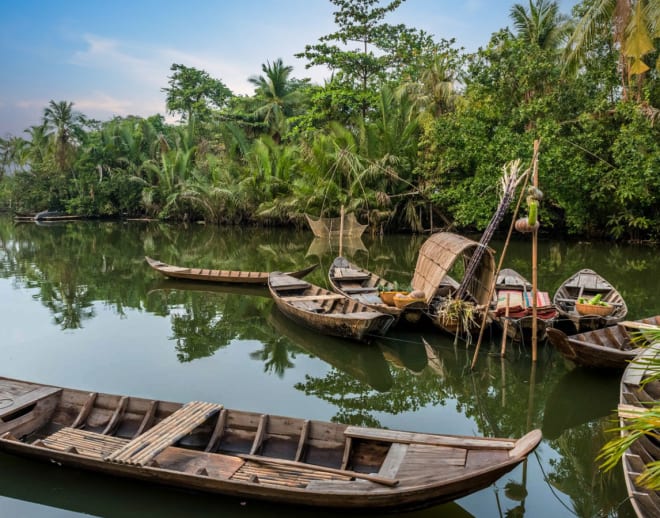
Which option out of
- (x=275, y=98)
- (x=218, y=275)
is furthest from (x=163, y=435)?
(x=275, y=98)

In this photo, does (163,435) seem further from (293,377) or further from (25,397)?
(293,377)

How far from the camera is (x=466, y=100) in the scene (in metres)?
19.8

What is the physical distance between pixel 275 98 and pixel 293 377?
25.5 meters

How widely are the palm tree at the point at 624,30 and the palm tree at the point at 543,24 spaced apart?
286 cm

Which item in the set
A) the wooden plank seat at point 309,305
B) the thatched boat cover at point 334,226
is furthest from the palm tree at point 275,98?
the wooden plank seat at point 309,305

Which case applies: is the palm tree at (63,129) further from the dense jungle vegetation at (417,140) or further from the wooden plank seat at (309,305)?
the wooden plank seat at (309,305)

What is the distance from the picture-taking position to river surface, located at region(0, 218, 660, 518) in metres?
4.15

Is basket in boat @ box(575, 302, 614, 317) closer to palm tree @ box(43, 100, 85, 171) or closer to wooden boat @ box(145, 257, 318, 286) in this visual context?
wooden boat @ box(145, 257, 318, 286)

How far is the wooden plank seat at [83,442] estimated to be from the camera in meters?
4.39

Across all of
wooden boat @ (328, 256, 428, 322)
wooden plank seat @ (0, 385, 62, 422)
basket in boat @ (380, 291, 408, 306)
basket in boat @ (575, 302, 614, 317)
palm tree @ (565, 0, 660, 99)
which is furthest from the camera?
palm tree @ (565, 0, 660, 99)

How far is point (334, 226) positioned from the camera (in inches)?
830

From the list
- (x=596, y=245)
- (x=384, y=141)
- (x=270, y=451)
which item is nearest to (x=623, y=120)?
(x=596, y=245)

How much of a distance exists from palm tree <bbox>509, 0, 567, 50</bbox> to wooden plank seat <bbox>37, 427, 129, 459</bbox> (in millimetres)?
19633

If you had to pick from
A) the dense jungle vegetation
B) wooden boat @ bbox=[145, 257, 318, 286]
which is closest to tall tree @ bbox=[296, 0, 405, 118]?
the dense jungle vegetation
